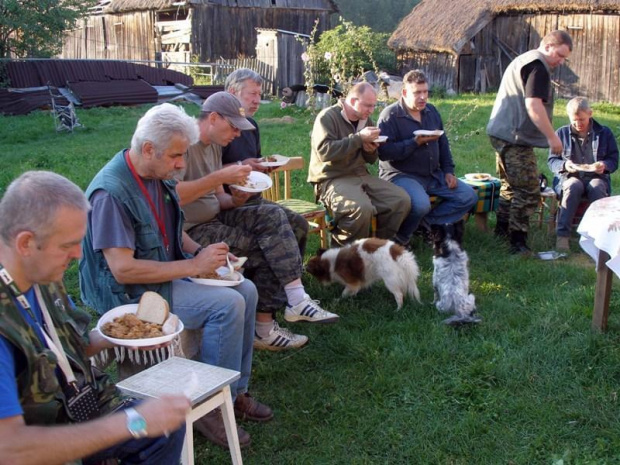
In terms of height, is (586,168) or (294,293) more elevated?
(586,168)

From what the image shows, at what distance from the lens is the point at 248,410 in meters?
3.40

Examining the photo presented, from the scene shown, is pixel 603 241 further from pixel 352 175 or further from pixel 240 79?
pixel 240 79

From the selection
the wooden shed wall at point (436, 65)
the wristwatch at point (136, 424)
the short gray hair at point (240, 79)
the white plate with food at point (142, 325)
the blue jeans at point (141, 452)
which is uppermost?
the wooden shed wall at point (436, 65)

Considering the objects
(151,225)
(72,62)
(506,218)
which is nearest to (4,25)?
(72,62)

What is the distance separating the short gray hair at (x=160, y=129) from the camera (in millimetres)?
2957

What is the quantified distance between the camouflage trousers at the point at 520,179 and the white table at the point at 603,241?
1.96 metres

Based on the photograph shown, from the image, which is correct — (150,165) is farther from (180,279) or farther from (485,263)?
(485,263)

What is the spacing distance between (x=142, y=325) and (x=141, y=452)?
0.58 m

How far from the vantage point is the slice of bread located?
268 centimetres

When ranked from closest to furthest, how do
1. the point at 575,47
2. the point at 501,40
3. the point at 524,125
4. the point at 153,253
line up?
the point at 153,253 < the point at 524,125 < the point at 575,47 < the point at 501,40

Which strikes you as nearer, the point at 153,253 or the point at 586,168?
the point at 153,253

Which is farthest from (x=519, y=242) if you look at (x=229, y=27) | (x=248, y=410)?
(x=229, y=27)

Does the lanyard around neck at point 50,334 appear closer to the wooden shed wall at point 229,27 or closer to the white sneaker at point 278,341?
the white sneaker at point 278,341

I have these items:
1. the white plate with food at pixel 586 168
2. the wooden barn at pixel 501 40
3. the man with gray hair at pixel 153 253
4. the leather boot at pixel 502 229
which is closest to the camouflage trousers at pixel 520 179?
the leather boot at pixel 502 229
